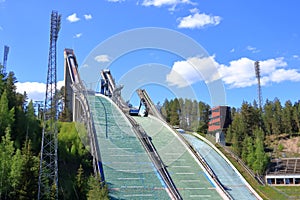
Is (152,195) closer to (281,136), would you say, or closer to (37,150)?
(37,150)

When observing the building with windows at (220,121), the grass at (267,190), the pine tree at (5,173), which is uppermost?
the building with windows at (220,121)

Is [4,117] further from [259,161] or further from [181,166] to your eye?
[259,161]

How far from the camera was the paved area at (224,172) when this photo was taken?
23062 millimetres

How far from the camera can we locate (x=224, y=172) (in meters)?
26.1

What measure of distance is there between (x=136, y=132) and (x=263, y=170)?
9.94 meters

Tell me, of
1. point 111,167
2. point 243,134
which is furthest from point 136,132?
point 243,134

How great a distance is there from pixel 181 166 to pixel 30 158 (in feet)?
37.9

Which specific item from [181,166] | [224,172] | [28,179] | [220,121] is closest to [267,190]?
[224,172]

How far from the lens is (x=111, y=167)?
23109 millimetres

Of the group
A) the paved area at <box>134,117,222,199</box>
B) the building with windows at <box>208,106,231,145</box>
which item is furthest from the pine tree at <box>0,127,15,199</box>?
the building with windows at <box>208,106,231,145</box>

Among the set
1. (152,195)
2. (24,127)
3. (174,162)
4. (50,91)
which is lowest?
(152,195)

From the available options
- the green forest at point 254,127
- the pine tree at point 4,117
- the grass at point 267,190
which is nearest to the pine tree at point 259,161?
the green forest at point 254,127

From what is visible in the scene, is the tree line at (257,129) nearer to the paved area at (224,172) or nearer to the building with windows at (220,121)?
the building with windows at (220,121)

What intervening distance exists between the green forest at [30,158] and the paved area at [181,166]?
5.52m
